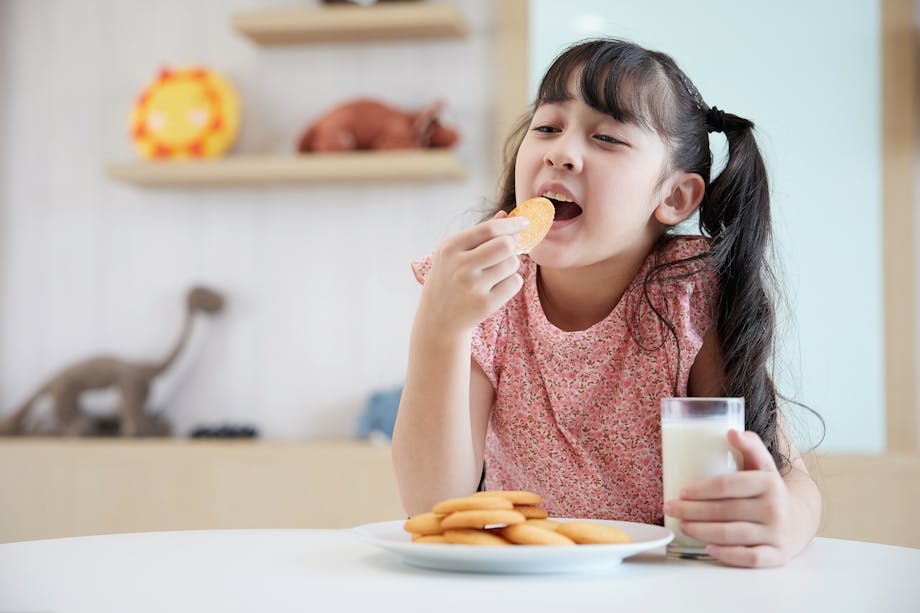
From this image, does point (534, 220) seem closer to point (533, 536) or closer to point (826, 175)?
point (533, 536)

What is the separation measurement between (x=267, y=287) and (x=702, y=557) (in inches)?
74.9

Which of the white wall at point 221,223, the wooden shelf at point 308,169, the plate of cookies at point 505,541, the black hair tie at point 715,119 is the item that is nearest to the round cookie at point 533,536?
the plate of cookies at point 505,541

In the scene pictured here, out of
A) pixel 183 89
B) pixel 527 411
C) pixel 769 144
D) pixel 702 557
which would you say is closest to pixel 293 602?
pixel 702 557

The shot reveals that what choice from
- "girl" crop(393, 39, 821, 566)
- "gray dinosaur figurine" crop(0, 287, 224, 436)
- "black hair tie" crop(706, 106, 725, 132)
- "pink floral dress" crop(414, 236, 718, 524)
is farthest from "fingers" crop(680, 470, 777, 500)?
"gray dinosaur figurine" crop(0, 287, 224, 436)

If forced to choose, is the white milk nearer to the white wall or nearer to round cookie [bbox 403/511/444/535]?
round cookie [bbox 403/511/444/535]

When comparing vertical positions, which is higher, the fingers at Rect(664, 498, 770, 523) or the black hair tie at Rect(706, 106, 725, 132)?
the black hair tie at Rect(706, 106, 725, 132)

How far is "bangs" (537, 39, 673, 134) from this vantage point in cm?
98

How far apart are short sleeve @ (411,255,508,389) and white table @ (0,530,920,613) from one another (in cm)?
41

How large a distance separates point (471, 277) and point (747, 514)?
296mm

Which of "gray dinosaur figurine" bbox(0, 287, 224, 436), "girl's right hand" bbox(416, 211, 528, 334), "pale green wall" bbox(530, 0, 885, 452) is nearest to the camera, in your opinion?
"girl's right hand" bbox(416, 211, 528, 334)

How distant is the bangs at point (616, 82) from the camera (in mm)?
976

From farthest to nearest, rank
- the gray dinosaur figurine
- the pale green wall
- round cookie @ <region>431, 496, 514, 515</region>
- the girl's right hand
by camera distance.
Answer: the gray dinosaur figurine → the pale green wall → the girl's right hand → round cookie @ <region>431, 496, 514, 515</region>

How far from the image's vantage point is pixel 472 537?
594 mm

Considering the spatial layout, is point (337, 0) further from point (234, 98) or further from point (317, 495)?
point (317, 495)
